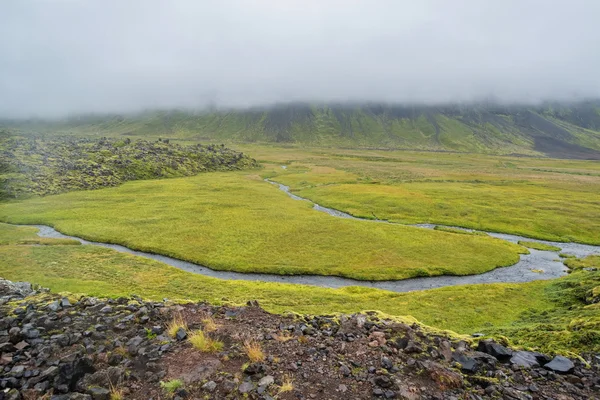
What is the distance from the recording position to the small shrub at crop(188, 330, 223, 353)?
15734 mm

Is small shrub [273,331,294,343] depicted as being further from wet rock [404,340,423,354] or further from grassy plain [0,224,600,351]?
grassy plain [0,224,600,351]

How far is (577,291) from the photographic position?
111ft

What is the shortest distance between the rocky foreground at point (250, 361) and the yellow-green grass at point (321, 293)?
948cm

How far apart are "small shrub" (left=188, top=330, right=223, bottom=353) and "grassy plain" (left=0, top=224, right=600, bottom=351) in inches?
406

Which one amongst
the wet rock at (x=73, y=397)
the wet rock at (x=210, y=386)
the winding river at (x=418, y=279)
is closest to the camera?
the wet rock at (x=73, y=397)

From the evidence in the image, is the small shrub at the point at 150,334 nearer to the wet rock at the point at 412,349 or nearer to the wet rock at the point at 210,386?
the wet rock at the point at 210,386

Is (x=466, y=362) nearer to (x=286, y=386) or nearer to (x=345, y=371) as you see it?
(x=345, y=371)

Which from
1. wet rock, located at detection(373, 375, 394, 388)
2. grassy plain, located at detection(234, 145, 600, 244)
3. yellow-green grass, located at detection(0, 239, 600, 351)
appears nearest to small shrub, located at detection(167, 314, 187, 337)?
yellow-green grass, located at detection(0, 239, 600, 351)

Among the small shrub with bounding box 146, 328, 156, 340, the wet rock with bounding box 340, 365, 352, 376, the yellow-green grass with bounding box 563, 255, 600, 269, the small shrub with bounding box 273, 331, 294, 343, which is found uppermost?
the wet rock with bounding box 340, 365, 352, 376

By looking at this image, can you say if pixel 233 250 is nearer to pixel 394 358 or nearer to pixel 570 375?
pixel 394 358

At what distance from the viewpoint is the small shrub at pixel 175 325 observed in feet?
55.7

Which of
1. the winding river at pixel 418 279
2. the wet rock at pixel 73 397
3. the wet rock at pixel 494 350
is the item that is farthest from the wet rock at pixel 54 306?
the winding river at pixel 418 279

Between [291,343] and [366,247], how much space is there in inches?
1554

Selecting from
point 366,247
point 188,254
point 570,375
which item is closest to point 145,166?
point 188,254
